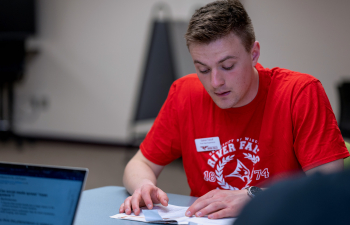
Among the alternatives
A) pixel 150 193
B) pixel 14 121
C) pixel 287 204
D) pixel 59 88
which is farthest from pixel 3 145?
pixel 287 204

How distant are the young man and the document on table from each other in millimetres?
28

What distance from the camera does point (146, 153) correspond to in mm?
1326

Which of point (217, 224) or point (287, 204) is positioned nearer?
point (287, 204)

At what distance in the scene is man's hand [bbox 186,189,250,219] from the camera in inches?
34.0

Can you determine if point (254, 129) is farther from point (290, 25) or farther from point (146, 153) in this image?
point (290, 25)

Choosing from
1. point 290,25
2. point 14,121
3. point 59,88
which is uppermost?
point 290,25

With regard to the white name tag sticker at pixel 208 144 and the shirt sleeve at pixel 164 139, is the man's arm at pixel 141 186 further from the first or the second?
the white name tag sticker at pixel 208 144

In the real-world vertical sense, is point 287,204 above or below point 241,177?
above

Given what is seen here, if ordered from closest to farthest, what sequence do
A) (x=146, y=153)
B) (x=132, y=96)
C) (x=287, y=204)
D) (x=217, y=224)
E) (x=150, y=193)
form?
(x=287, y=204)
(x=217, y=224)
(x=150, y=193)
(x=146, y=153)
(x=132, y=96)

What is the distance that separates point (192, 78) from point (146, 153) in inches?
13.7

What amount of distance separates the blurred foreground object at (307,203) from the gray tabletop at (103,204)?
2.04 feet

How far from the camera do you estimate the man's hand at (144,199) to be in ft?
3.06

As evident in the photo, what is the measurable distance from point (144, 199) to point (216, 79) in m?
0.43

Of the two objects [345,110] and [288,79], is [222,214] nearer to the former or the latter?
[288,79]
